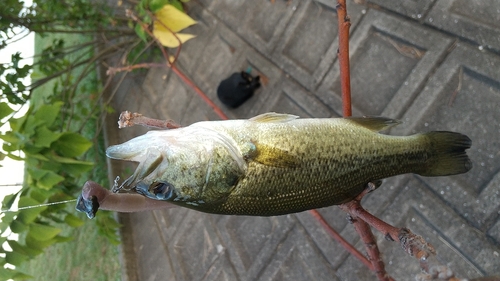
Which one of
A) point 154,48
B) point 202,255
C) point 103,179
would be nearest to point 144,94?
point 154,48

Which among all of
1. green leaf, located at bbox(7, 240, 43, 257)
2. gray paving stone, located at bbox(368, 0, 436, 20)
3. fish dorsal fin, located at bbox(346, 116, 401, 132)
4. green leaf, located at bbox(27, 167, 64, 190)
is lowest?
green leaf, located at bbox(7, 240, 43, 257)

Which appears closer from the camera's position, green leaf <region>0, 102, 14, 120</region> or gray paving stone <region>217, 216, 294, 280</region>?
green leaf <region>0, 102, 14, 120</region>

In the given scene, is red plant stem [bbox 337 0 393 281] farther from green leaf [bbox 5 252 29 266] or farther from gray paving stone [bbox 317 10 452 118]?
green leaf [bbox 5 252 29 266]

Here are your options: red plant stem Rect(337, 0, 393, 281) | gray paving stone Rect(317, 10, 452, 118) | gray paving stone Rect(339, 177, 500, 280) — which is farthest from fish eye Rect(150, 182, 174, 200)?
gray paving stone Rect(317, 10, 452, 118)

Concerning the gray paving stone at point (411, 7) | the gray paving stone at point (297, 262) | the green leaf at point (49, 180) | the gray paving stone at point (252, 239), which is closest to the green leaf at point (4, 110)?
the green leaf at point (49, 180)

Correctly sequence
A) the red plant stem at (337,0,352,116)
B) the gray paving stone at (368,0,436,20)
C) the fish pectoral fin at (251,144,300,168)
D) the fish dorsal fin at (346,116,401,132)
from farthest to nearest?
the gray paving stone at (368,0,436,20)
the red plant stem at (337,0,352,116)
the fish dorsal fin at (346,116,401,132)
the fish pectoral fin at (251,144,300,168)

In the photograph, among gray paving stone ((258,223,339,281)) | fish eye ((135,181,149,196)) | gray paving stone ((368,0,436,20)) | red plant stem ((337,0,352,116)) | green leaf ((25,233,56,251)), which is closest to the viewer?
fish eye ((135,181,149,196))
